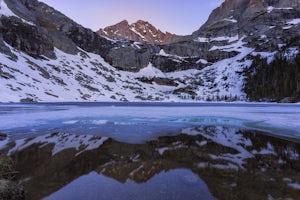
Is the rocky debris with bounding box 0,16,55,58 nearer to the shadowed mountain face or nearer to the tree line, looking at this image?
the shadowed mountain face

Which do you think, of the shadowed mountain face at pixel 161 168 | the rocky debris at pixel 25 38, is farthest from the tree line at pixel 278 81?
the rocky debris at pixel 25 38

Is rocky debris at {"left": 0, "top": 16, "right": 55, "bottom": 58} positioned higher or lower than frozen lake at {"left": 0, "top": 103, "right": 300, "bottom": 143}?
higher

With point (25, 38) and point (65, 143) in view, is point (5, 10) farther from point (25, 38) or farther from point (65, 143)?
point (65, 143)

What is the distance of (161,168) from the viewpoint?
899 cm

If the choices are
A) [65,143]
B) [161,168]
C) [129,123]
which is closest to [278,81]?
[129,123]

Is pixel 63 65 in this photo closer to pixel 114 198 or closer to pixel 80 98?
pixel 80 98

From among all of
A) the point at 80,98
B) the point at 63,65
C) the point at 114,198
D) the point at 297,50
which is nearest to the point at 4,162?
the point at 114,198

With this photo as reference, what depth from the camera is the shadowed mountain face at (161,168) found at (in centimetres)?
673

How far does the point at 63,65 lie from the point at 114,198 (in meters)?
156

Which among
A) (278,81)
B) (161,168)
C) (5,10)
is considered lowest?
(161,168)

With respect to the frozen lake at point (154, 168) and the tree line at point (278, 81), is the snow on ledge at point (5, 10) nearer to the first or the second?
the frozen lake at point (154, 168)

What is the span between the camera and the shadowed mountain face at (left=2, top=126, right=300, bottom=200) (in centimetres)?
673

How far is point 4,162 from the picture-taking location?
835 centimetres

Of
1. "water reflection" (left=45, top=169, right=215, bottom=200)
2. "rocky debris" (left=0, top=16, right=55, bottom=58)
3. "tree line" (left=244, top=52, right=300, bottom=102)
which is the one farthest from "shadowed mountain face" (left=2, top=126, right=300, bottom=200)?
"rocky debris" (left=0, top=16, right=55, bottom=58)
